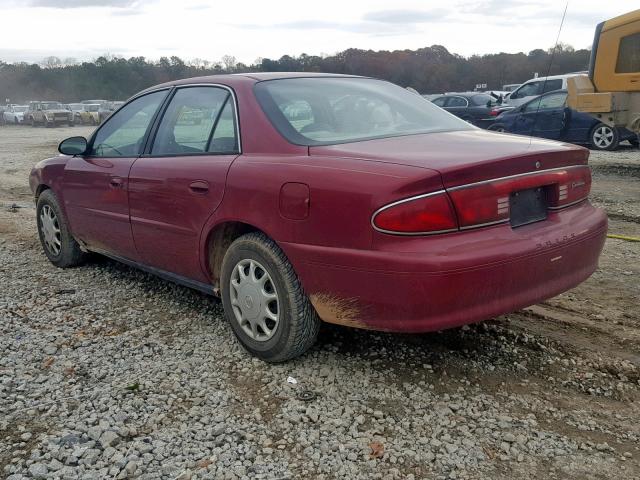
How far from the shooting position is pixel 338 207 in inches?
112

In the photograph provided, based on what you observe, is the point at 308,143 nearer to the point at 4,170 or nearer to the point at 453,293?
the point at 453,293

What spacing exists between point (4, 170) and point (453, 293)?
14166 mm

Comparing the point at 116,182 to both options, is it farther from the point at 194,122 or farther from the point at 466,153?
the point at 466,153

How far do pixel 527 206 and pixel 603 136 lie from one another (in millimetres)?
12000

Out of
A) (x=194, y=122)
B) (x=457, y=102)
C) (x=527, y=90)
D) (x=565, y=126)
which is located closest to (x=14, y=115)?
(x=457, y=102)

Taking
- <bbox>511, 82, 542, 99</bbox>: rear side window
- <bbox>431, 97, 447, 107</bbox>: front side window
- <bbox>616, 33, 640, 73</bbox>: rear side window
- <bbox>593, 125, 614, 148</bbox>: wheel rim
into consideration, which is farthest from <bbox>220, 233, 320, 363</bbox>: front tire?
<bbox>431, 97, 447, 107</bbox>: front side window

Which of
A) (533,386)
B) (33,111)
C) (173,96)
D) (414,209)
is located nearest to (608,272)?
(533,386)

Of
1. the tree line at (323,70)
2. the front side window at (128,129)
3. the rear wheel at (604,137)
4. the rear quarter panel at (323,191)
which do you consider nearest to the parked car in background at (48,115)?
the tree line at (323,70)

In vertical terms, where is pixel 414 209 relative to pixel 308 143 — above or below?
below

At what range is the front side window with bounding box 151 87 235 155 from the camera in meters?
3.74

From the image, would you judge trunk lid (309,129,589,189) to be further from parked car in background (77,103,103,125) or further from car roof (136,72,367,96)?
parked car in background (77,103,103,125)

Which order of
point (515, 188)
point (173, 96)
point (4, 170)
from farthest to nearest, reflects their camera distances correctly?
point (4, 170) → point (173, 96) → point (515, 188)

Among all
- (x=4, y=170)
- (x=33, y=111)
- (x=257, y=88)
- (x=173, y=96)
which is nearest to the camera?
(x=257, y=88)

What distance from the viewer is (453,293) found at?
2.72 m
